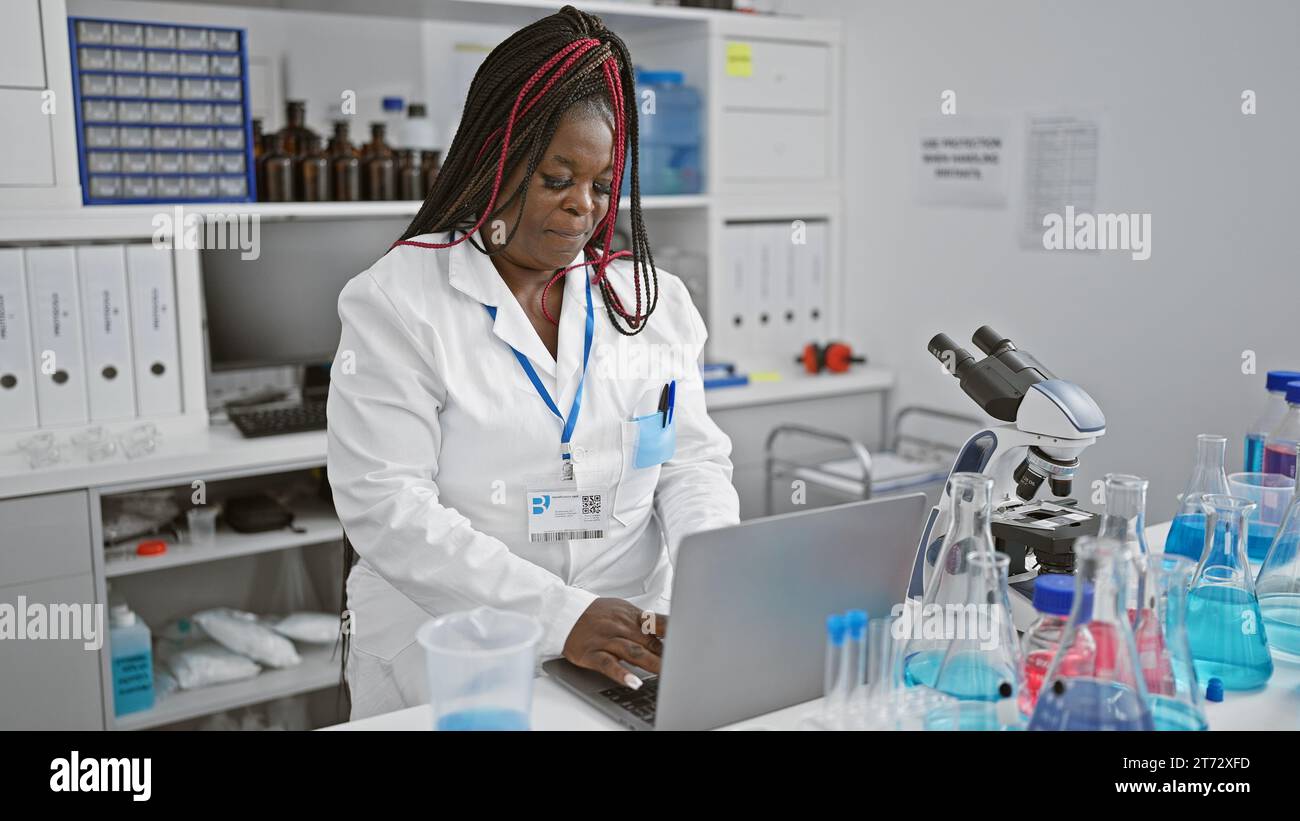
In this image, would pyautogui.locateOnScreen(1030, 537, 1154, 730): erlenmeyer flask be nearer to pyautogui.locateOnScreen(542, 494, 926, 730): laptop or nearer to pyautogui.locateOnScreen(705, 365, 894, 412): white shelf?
pyautogui.locateOnScreen(542, 494, 926, 730): laptop

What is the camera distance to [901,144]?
3133 mm

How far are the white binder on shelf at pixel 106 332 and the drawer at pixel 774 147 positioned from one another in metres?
1.62

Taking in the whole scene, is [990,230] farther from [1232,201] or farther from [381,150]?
[381,150]

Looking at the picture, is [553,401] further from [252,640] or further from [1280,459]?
[252,640]

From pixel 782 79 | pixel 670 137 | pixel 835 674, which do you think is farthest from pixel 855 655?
pixel 782 79

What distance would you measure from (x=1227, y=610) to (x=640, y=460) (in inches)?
30.5

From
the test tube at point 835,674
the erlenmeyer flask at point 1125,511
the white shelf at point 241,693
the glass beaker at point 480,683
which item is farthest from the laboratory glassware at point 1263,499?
the white shelf at point 241,693

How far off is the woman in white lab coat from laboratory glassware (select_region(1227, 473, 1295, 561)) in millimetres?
683

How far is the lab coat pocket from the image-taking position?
161cm

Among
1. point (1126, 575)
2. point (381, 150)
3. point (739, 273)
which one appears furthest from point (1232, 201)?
point (381, 150)

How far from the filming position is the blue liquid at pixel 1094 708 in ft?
3.02

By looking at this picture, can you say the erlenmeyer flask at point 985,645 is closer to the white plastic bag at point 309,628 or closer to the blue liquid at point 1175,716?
the blue liquid at point 1175,716

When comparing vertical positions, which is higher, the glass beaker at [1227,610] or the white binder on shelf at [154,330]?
the white binder on shelf at [154,330]

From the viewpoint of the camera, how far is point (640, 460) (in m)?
1.61
